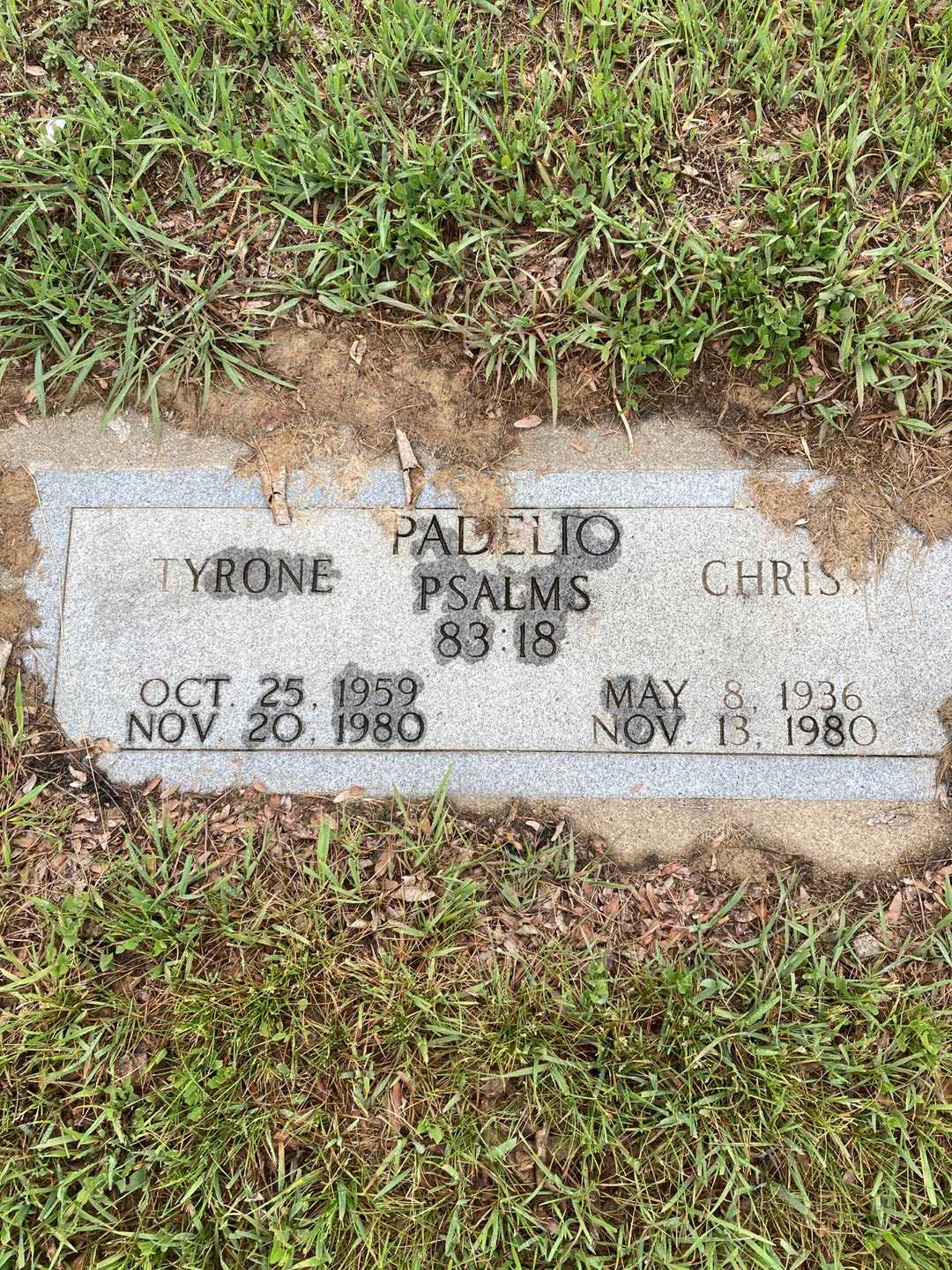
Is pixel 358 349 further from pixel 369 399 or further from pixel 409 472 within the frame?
pixel 409 472

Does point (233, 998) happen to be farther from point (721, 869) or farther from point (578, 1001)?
point (721, 869)

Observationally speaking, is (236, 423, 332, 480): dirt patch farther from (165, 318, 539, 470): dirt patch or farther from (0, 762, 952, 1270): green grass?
(0, 762, 952, 1270): green grass

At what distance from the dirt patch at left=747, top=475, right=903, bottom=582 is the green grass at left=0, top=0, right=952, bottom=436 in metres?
0.25

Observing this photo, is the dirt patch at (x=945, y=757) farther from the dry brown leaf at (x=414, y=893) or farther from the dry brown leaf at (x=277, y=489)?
the dry brown leaf at (x=277, y=489)

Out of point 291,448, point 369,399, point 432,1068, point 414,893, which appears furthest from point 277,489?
point 432,1068

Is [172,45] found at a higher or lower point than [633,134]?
higher

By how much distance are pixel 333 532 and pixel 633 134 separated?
1540 mm

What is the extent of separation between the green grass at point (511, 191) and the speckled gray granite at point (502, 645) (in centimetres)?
44

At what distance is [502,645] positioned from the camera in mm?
2285

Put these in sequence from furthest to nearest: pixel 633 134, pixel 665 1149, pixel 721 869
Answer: pixel 633 134
pixel 721 869
pixel 665 1149

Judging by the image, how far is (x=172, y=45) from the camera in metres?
2.53

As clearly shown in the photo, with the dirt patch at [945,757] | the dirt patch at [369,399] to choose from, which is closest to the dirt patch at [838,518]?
the dirt patch at [945,757]

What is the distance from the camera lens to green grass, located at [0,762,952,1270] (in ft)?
6.42

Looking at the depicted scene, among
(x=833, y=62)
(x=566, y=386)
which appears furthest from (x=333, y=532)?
(x=833, y=62)
